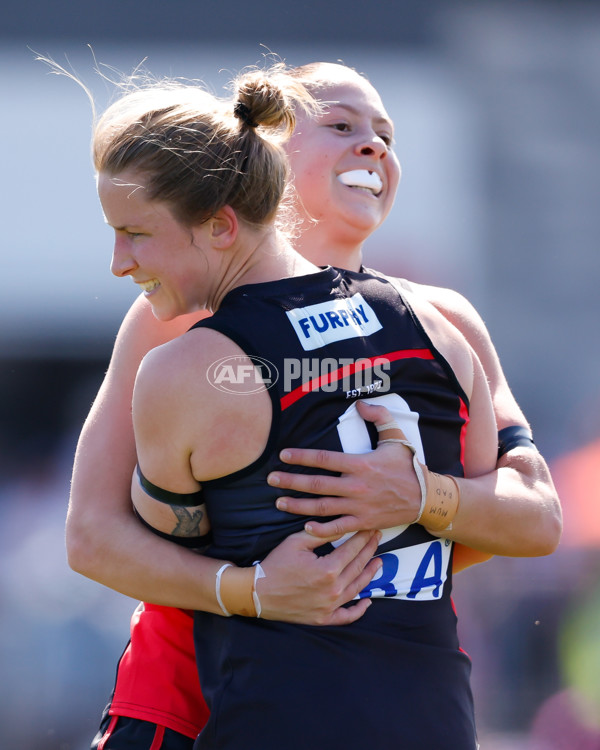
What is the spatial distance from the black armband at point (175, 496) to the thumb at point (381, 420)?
0.33 meters

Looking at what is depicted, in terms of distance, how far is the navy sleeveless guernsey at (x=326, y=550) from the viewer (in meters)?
1.49

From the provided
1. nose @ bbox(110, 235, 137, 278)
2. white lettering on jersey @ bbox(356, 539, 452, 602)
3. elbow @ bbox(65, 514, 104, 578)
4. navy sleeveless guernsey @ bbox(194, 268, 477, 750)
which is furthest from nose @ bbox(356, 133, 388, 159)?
elbow @ bbox(65, 514, 104, 578)

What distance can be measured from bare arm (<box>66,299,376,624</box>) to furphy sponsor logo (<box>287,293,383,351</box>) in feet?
1.14

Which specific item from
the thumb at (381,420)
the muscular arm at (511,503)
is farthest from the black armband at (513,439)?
the thumb at (381,420)

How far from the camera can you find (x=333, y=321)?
160 centimetres

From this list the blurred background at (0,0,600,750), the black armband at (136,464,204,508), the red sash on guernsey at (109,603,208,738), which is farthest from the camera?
the blurred background at (0,0,600,750)

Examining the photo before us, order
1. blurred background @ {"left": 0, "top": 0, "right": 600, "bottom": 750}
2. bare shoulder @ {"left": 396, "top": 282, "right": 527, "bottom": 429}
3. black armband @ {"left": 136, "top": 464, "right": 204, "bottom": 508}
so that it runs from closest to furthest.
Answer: black armband @ {"left": 136, "top": 464, "right": 204, "bottom": 508}, bare shoulder @ {"left": 396, "top": 282, "right": 527, "bottom": 429}, blurred background @ {"left": 0, "top": 0, "right": 600, "bottom": 750}

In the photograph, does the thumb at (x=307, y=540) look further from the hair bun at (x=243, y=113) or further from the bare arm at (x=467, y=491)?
the hair bun at (x=243, y=113)

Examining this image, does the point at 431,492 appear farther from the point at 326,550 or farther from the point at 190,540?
the point at 190,540

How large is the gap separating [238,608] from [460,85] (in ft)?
18.5

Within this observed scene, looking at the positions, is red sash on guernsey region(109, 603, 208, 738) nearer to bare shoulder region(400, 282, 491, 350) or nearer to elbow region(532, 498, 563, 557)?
elbow region(532, 498, 563, 557)

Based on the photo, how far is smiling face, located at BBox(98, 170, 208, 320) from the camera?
1676 millimetres

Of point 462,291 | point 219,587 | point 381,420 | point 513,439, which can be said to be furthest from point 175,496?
point 462,291

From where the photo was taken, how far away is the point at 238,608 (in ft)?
5.12
